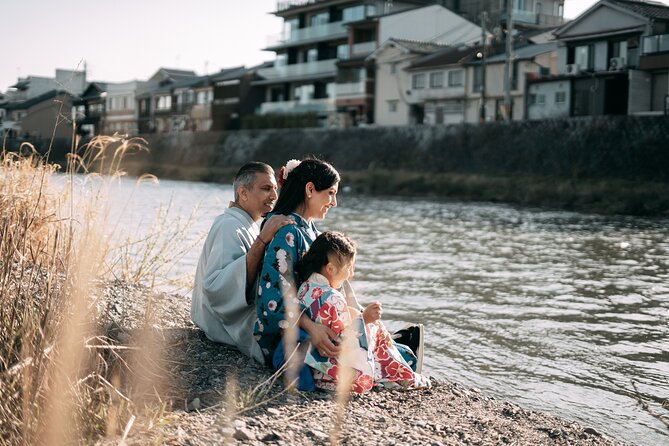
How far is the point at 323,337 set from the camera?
4.39 m

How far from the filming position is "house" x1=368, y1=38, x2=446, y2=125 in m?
44.7

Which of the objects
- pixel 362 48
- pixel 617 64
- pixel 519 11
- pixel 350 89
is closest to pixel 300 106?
pixel 350 89

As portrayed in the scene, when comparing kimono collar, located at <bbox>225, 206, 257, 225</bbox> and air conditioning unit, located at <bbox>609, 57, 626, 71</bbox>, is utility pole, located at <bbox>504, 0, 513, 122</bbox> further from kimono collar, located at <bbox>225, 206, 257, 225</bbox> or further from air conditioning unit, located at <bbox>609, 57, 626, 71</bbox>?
kimono collar, located at <bbox>225, 206, 257, 225</bbox>

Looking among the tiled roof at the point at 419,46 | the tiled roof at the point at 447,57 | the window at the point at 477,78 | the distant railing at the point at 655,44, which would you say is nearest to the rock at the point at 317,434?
the distant railing at the point at 655,44

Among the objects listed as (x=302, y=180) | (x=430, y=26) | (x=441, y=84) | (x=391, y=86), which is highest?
(x=430, y=26)

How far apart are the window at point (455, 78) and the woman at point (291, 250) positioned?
123 ft

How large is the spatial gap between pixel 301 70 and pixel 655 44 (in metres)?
28.2

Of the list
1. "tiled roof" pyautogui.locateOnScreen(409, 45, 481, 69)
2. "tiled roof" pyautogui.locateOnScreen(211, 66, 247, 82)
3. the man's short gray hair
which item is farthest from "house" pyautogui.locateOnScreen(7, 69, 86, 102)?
"tiled roof" pyautogui.locateOnScreen(211, 66, 247, 82)

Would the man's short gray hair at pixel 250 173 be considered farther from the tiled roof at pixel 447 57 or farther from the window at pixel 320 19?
the window at pixel 320 19

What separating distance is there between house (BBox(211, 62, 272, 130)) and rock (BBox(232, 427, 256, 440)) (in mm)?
51513

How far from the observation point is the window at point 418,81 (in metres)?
43.4

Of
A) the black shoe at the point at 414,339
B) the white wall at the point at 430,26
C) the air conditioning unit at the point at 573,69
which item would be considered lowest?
the black shoe at the point at 414,339

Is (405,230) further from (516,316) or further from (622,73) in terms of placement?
(622,73)

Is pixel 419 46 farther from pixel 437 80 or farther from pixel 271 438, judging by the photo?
pixel 271 438
